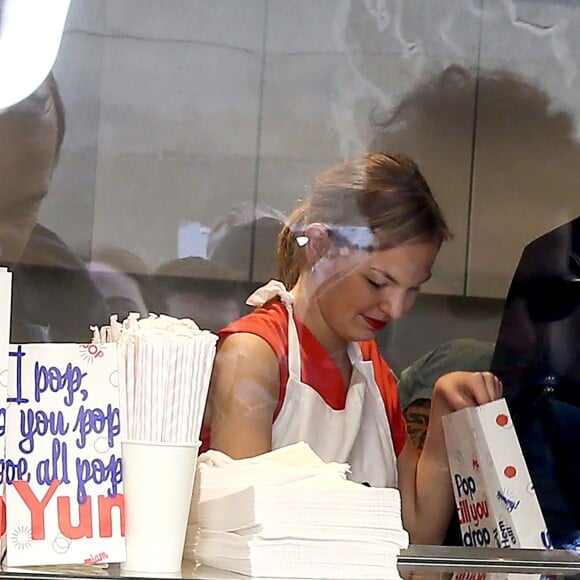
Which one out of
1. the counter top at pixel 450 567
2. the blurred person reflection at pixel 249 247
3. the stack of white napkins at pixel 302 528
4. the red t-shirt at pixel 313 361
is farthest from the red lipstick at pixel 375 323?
the stack of white napkins at pixel 302 528

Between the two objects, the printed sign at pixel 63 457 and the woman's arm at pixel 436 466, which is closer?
the printed sign at pixel 63 457

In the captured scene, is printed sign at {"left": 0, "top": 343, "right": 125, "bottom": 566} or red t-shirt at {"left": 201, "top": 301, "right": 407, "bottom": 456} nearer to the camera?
printed sign at {"left": 0, "top": 343, "right": 125, "bottom": 566}

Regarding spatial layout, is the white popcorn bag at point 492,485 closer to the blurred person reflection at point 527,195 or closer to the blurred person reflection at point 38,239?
the blurred person reflection at point 527,195

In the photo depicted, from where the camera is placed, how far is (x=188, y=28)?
1268mm

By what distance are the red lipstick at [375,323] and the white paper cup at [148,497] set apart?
49 centimetres

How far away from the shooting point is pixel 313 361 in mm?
1136

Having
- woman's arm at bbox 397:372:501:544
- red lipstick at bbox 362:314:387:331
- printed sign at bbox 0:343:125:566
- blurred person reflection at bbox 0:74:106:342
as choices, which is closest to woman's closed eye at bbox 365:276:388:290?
red lipstick at bbox 362:314:387:331

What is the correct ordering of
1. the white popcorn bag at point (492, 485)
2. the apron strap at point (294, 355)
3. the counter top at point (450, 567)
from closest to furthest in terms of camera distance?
the counter top at point (450, 567)
the white popcorn bag at point (492, 485)
the apron strap at point (294, 355)

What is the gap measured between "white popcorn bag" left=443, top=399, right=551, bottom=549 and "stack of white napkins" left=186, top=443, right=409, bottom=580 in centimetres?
29

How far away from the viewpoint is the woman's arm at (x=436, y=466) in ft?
3.54

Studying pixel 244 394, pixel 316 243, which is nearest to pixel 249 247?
pixel 316 243

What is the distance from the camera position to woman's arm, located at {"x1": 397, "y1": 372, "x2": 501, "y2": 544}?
3.54ft

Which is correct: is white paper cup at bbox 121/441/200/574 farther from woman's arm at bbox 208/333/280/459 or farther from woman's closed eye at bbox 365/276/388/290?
woman's closed eye at bbox 365/276/388/290

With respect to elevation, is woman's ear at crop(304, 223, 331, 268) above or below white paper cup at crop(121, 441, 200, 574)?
above
